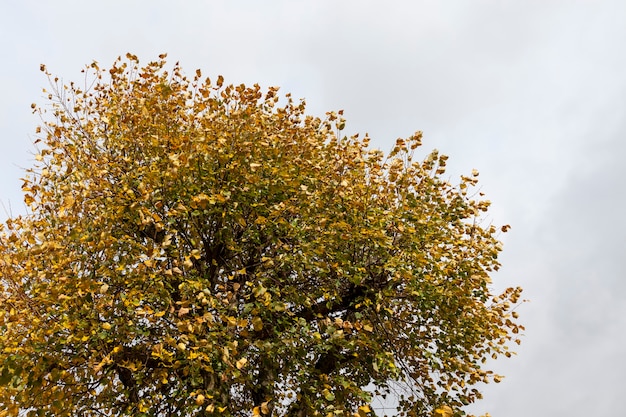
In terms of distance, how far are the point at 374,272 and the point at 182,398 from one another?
6.05 metres

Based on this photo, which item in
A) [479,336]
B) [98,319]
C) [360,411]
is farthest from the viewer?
[479,336]

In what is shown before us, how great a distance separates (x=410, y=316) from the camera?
1639 centimetres

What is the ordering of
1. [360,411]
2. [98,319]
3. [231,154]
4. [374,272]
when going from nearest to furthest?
[360,411]
[98,319]
[231,154]
[374,272]

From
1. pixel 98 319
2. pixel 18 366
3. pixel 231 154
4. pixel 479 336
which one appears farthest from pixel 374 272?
pixel 18 366

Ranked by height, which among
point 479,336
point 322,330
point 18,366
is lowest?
point 18,366

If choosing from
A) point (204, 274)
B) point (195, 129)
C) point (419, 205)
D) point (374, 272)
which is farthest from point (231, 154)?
point (419, 205)

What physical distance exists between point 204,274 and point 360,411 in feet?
18.9

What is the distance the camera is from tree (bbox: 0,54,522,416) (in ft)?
39.0

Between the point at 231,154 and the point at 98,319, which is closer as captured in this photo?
the point at 98,319

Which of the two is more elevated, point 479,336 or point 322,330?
point 479,336

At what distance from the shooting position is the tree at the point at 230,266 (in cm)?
1188

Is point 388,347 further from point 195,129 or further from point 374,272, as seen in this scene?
point 195,129

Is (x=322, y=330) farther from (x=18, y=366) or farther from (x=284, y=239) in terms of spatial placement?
(x=18, y=366)

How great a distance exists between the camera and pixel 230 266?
48.8 ft
